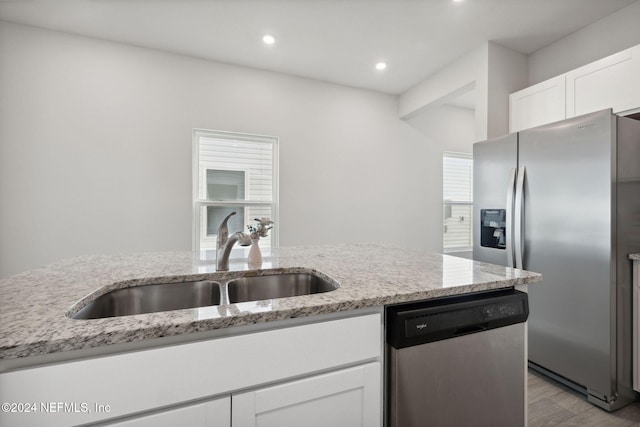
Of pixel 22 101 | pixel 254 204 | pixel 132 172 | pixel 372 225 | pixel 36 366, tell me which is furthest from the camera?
pixel 372 225

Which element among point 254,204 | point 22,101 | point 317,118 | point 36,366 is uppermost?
point 317,118

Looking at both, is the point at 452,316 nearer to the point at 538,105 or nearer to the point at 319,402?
the point at 319,402

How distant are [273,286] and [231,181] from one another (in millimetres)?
2202

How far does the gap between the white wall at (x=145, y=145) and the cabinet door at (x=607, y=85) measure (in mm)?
2019

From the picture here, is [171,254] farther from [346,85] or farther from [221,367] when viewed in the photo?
[346,85]

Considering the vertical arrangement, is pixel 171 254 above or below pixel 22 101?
below

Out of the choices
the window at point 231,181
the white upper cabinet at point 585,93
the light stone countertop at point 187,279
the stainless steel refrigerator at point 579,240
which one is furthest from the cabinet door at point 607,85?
the window at point 231,181

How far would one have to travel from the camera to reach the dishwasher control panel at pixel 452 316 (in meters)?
0.95

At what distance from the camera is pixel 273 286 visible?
1379 mm

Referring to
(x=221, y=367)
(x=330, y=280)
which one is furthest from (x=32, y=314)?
(x=330, y=280)

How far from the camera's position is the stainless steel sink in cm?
110

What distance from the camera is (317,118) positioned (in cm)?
362

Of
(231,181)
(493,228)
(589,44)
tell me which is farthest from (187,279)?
(589,44)

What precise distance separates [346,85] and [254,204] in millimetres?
1937
